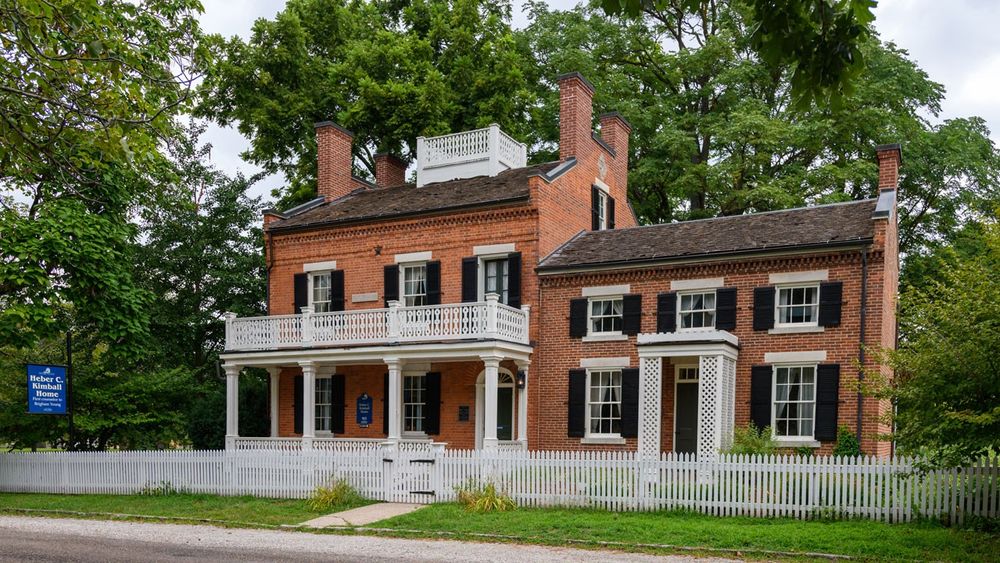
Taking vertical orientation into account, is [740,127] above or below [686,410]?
above

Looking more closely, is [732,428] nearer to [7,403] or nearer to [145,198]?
[145,198]

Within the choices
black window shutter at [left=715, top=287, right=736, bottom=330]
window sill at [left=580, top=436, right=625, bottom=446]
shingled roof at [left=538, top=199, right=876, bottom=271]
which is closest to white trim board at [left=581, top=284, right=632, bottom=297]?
shingled roof at [left=538, top=199, right=876, bottom=271]

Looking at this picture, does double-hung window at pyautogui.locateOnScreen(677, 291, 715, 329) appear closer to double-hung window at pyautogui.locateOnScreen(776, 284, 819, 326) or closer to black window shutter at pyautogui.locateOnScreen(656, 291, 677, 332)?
black window shutter at pyautogui.locateOnScreen(656, 291, 677, 332)

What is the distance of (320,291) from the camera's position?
2703cm

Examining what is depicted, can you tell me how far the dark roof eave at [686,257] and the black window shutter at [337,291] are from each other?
601 centimetres

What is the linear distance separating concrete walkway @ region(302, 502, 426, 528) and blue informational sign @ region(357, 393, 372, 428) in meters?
7.09

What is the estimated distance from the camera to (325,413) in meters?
26.5

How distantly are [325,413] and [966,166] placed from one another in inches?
809

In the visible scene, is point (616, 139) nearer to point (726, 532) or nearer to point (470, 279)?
point (470, 279)

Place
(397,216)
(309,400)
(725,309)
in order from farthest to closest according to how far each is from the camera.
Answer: (397,216) → (309,400) → (725,309)

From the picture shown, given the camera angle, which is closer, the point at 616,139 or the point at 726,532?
the point at 726,532

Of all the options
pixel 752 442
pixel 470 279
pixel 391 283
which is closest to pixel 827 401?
pixel 752 442

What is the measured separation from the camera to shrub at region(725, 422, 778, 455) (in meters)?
18.6

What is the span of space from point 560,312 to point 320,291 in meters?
7.51
